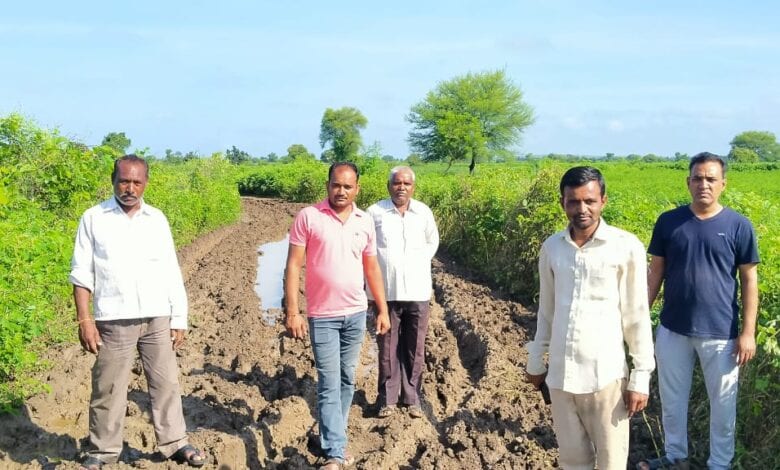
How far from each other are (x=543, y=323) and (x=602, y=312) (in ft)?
1.15

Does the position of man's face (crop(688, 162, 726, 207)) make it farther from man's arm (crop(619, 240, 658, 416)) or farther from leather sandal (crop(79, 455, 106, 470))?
leather sandal (crop(79, 455, 106, 470))

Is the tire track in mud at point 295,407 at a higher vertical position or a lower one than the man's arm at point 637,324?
lower

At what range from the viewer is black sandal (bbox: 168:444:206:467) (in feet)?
16.2

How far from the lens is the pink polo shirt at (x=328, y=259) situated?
4879 mm

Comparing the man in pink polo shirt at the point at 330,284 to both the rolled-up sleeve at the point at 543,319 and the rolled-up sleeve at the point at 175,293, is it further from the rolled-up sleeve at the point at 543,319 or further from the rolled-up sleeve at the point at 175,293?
the rolled-up sleeve at the point at 543,319

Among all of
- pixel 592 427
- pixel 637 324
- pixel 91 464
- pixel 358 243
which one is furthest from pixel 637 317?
pixel 91 464

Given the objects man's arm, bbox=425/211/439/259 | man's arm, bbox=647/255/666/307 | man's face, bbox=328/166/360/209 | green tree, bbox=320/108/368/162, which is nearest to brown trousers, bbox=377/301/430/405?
man's arm, bbox=425/211/439/259

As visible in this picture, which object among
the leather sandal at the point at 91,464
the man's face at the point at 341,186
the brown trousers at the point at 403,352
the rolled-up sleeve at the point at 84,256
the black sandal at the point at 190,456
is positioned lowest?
the black sandal at the point at 190,456

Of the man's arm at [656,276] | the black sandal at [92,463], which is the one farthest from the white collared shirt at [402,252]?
the black sandal at [92,463]

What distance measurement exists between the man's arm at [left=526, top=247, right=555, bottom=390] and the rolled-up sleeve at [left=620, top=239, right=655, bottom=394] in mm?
353

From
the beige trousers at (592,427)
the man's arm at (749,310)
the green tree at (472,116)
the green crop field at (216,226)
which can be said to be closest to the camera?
the beige trousers at (592,427)

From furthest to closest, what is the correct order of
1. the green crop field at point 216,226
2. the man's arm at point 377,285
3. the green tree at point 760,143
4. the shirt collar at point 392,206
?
the green tree at point 760,143 → the shirt collar at point 392,206 → the man's arm at point 377,285 → the green crop field at point 216,226

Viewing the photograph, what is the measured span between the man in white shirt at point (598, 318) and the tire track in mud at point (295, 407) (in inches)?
73.2

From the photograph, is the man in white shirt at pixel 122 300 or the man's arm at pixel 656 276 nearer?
the man in white shirt at pixel 122 300
